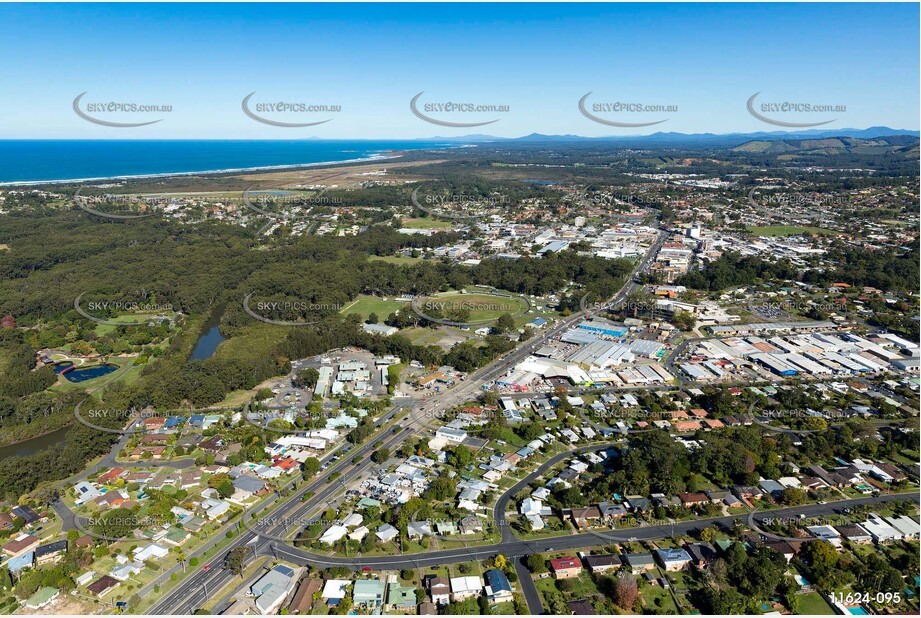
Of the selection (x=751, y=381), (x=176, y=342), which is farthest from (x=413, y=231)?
(x=751, y=381)

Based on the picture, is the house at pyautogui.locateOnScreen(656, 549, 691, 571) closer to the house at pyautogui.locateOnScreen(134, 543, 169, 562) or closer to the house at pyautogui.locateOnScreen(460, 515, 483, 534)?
the house at pyautogui.locateOnScreen(460, 515, 483, 534)

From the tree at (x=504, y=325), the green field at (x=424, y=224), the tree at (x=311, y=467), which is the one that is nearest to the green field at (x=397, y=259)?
the green field at (x=424, y=224)

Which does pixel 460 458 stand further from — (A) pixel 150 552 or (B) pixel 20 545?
(B) pixel 20 545

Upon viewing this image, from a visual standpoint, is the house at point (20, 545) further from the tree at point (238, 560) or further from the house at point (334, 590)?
the house at point (334, 590)

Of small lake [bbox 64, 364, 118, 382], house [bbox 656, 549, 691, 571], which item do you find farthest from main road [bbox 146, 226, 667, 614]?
small lake [bbox 64, 364, 118, 382]

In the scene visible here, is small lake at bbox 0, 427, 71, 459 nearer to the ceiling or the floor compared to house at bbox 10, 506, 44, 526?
nearer to the floor

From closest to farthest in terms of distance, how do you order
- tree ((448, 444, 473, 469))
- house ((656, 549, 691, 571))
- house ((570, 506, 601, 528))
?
house ((656, 549, 691, 571)) → house ((570, 506, 601, 528)) → tree ((448, 444, 473, 469))
